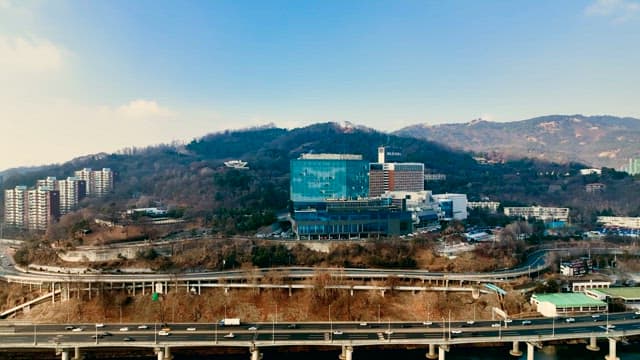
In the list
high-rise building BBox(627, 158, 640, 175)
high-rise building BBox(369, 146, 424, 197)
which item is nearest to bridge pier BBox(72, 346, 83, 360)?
high-rise building BBox(369, 146, 424, 197)

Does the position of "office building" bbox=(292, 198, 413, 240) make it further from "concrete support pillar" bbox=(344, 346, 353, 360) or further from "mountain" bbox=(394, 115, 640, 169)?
"mountain" bbox=(394, 115, 640, 169)

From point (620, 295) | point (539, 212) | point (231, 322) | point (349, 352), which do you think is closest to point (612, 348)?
point (620, 295)

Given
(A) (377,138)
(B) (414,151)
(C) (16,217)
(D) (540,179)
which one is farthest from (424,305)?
(A) (377,138)

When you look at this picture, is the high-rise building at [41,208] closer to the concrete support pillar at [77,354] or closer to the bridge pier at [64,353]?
the concrete support pillar at [77,354]

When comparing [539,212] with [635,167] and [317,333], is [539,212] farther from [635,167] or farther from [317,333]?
[635,167]

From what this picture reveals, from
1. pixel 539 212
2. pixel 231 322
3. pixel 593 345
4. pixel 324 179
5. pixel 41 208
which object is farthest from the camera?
pixel 539 212

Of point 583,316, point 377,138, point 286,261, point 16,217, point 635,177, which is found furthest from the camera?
point 377,138

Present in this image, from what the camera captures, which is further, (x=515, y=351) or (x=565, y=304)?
(x=565, y=304)

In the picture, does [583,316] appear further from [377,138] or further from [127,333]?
[377,138]
